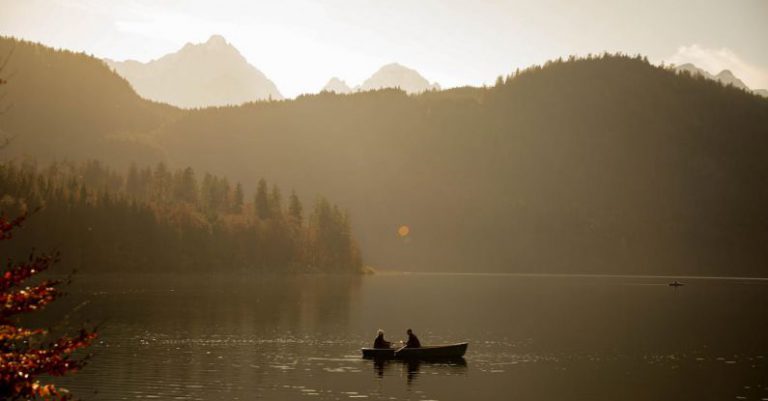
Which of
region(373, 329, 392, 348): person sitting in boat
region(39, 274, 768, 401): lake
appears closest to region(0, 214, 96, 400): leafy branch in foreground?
region(39, 274, 768, 401): lake

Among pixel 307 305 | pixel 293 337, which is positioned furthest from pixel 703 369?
pixel 307 305

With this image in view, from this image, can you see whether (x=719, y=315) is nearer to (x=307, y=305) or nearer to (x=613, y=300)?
(x=613, y=300)

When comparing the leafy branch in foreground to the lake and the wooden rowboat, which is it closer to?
the lake

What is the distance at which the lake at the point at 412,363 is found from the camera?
5400 cm

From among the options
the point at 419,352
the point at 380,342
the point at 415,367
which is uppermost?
the point at 380,342

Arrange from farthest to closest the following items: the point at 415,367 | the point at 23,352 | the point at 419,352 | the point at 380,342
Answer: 1. the point at 380,342
2. the point at 419,352
3. the point at 415,367
4. the point at 23,352

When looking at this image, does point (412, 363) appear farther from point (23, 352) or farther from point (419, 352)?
point (23, 352)

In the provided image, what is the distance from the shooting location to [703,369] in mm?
65750

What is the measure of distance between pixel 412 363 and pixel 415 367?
2073 mm

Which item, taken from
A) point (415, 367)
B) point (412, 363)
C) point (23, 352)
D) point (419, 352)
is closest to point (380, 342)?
point (412, 363)

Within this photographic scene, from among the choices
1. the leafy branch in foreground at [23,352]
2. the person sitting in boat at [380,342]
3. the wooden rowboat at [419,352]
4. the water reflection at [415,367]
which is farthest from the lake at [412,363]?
the leafy branch in foreground at [23,352]

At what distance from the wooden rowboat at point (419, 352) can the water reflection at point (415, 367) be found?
40cm

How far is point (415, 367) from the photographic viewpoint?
65.9 m

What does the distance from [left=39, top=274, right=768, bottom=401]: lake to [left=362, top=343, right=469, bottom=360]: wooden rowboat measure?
4.57 ft
